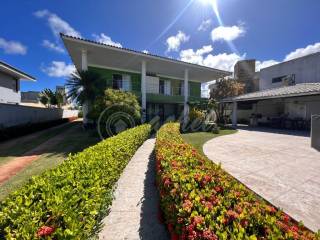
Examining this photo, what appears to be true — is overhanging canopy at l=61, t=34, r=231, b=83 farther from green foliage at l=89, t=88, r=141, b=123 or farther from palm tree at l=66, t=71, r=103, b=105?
green foliage at l=89, t=88, r=141, b=123

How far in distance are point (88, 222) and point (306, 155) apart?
878 centimetres

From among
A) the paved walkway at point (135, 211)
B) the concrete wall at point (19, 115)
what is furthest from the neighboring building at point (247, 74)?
the paved walkway at point (135, 211)

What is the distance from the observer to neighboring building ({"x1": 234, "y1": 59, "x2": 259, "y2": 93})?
34125mm

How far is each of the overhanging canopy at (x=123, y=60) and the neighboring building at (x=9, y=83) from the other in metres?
5.44

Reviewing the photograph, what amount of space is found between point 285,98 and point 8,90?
85.5 feet

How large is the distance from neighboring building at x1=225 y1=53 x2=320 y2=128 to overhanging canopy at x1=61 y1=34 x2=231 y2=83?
4.92m

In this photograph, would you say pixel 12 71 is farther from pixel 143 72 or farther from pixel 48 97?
pixel 48 97

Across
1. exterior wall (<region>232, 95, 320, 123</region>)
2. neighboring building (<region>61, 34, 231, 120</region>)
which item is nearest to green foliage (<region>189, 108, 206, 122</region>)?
neighboring building (<region>61, 34, 231, 120</region>)

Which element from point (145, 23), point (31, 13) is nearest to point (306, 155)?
point (145, 23)

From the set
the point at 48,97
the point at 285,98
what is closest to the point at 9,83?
the point at 48,97

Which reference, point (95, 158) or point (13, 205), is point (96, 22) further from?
point (13, 205)

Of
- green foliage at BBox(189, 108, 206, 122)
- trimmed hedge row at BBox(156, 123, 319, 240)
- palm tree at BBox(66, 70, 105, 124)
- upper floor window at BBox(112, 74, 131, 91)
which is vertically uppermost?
upper floor window at BBox(112, 74, 131, 91)

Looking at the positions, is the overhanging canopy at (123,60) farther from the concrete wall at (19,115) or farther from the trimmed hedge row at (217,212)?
the trimmed hedge row at (217,212)

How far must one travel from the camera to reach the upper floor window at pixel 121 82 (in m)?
17.1
